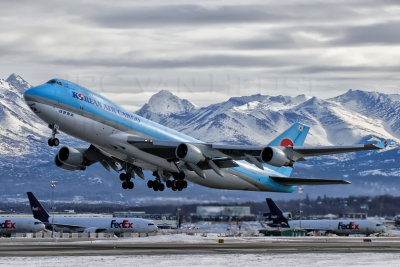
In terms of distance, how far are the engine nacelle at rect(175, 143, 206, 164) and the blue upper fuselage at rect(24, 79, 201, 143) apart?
10.5ft

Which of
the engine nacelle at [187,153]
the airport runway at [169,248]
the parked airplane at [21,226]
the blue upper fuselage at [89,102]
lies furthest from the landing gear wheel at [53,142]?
the parked airplane at [21,226]

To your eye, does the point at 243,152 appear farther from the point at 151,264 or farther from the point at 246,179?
the point at 151,264

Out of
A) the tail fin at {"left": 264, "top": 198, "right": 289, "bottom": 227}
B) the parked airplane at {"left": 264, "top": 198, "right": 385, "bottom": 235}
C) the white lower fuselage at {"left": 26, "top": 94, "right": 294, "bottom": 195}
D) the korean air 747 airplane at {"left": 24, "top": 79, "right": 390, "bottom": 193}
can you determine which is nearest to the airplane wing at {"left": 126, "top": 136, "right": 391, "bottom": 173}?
the korean air 747 airplane at {"left": 24, "top": 79, "right": 390, "bottom": 193}

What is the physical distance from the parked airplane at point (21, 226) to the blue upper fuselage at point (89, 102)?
8154 cm

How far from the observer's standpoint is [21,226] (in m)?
143

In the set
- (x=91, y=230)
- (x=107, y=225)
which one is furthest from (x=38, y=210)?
(x=107, y=225)

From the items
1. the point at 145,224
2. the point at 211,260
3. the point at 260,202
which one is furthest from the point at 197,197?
the point at 211,260

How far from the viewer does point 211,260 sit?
59.8 meters

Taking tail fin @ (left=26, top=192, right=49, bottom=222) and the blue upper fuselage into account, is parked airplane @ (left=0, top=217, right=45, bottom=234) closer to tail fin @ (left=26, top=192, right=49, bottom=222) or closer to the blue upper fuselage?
tail fin @ (left=26, top=192, right=49, bottom=222)

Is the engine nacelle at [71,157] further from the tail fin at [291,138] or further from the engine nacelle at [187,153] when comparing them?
the tail fin at [291,138]

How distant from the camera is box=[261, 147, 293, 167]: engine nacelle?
6525cm

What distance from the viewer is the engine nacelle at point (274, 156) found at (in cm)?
6525

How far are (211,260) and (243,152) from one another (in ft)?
39.0

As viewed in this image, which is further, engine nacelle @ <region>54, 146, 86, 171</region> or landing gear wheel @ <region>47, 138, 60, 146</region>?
engine nacelle @ <region>54, 146, 86, 171</region>
